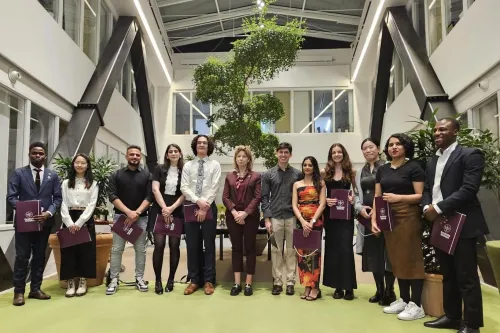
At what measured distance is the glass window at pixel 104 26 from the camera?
8148 millimetres

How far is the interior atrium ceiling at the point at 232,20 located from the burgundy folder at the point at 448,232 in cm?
950

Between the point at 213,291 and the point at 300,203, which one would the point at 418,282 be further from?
the point at 213,291

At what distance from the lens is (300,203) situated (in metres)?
3.73

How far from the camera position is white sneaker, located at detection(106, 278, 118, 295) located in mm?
3787

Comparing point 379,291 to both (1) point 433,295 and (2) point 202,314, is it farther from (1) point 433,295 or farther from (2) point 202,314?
(2) point 202,314

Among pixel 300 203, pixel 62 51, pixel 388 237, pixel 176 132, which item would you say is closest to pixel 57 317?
pixel 300 203

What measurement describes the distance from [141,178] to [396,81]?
318 inches

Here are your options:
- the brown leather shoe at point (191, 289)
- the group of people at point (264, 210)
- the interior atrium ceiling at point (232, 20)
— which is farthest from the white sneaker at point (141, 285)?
the interior atrium ceiling at point (232, 20)

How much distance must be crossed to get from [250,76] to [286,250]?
4.41 meters

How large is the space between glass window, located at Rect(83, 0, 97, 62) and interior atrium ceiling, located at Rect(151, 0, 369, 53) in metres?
2.86

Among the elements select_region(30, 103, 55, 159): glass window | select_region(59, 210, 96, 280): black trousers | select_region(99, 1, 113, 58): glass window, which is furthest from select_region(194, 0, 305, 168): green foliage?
select_region(59, 210, 96, 280): black trousers

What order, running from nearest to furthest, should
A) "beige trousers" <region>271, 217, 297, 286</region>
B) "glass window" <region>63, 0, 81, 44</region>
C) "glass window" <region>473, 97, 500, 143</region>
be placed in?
"beige trousers" <region>271, 217, 297, 286</region> < "glass window" <region>473, 97, 500, 143</region> < "glass window" <region>63, 0, 81, 44</region>

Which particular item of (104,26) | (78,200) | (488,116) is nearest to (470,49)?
(488,116)

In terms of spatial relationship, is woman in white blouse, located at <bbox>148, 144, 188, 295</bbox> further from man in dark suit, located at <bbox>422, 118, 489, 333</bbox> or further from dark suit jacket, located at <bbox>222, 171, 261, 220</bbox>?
man in dark suit, located at <bbox>422, 118, 489, 333</bbox>
